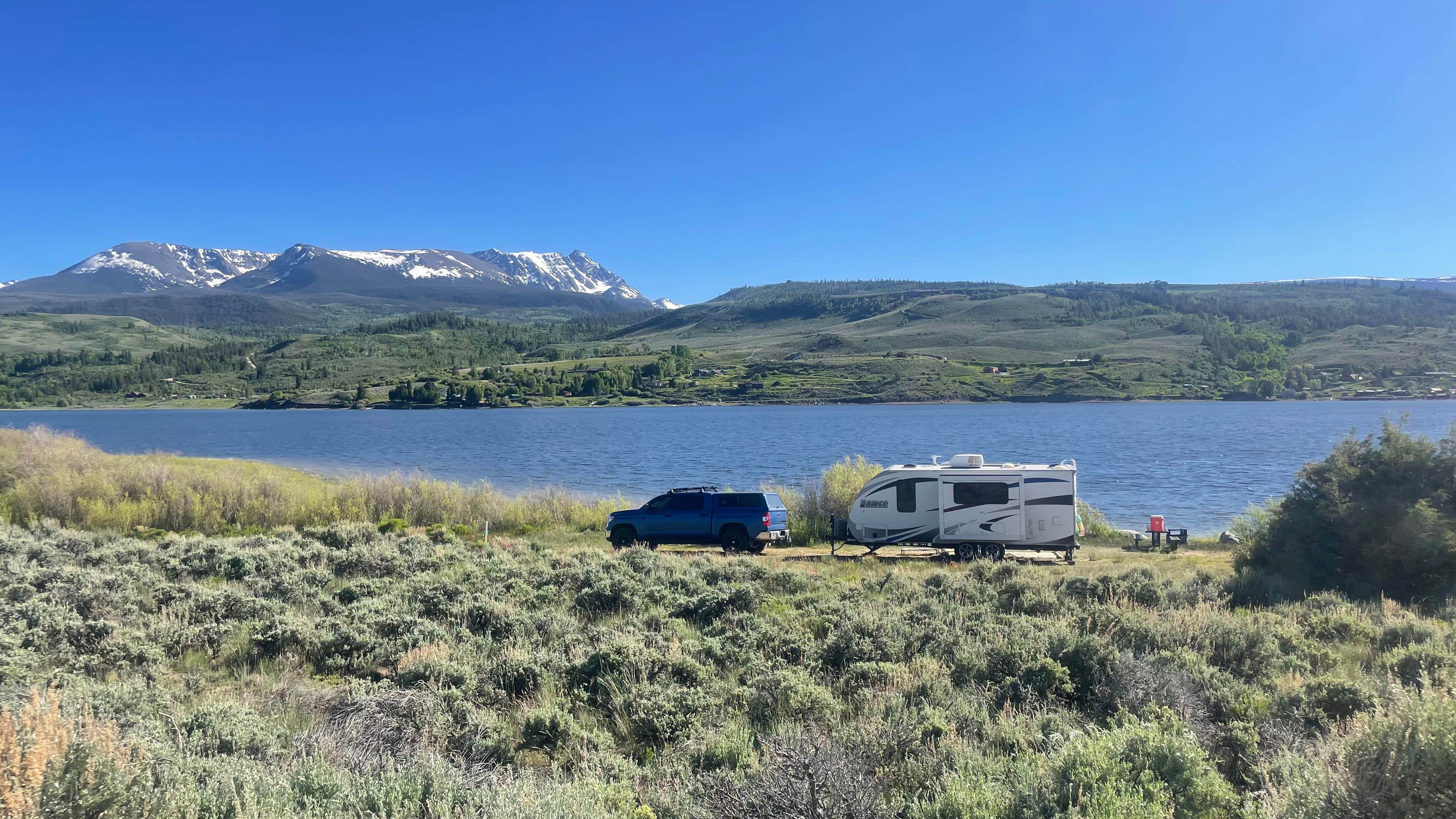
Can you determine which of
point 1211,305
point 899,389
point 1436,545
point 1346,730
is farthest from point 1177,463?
point 1211,305

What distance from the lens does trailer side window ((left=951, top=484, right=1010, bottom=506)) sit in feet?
61.4

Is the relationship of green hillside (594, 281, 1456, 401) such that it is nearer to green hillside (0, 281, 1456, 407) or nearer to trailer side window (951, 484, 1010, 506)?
green hillside (0, 281, 1456, 407)

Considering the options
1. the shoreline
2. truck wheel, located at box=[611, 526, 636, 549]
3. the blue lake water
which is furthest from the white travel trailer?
the shoreline

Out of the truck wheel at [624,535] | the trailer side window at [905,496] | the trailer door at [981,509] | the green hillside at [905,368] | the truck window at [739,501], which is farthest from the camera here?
the green hillside at [905,368]

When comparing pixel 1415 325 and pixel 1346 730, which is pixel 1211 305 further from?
pixel 1346 730

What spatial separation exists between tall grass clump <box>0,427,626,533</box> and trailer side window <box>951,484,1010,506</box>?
34.6 ft

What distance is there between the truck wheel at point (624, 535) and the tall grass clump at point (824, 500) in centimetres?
443

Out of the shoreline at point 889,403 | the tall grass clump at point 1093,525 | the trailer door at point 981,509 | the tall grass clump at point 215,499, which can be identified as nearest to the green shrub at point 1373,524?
the trailer door at point 981,509

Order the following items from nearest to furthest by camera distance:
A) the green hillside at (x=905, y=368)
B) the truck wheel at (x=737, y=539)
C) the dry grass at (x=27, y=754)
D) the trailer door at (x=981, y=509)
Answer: the dry grass at (x=27, y=754) → the trailer door at (x=981, y=509) → the truck wheel at (x=737, y=539) → the green hillside at (x=905, y=368)

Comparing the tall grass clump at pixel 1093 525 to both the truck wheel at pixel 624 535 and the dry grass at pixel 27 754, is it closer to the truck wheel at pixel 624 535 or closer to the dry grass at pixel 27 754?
the truck wheel at pixel 624 535

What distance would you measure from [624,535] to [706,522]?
6.94ft

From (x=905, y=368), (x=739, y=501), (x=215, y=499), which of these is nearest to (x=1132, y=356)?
(x=905, y=368)

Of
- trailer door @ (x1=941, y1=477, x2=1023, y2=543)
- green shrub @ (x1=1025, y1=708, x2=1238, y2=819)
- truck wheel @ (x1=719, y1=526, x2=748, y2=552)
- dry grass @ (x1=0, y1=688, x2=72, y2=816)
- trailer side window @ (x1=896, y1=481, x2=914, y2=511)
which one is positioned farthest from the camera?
truck wheel @ (x1=719, y1=526, x2=748, y2=552)

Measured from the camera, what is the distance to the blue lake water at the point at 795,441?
39.5m
